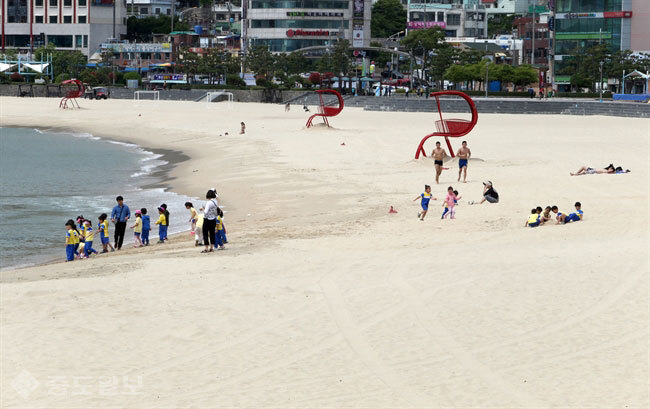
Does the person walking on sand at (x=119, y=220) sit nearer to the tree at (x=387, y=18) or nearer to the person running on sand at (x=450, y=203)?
the person running on sand at (x=450, y=203)

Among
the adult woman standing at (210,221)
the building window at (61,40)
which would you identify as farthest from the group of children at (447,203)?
the building window at (61,40)

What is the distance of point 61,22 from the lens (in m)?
148

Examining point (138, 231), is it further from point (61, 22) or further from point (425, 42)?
point (61, 22)

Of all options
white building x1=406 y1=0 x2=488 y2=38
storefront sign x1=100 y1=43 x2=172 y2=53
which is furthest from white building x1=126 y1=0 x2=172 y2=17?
white building x1=406 y1=0 x2=488 y2=38

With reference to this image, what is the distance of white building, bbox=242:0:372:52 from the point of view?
139375 mm

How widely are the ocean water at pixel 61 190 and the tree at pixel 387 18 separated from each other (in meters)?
114

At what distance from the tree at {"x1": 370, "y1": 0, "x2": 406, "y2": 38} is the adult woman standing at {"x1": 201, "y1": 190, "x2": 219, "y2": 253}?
5977 inches

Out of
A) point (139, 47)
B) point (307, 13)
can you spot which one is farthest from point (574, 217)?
point (139, 47)

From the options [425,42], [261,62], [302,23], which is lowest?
[261,62]

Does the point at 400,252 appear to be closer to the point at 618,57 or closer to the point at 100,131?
the point at 100,131

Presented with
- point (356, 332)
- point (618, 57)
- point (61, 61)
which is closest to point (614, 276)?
point (356, 332)

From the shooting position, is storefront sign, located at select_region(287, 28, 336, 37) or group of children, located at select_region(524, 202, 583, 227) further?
storefront sign, located at select_region(287, 28, 336, 37)

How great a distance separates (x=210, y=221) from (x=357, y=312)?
20.7 ft

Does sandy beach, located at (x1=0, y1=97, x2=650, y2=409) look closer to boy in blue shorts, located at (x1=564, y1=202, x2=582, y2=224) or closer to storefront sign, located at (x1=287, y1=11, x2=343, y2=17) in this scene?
boy in blue shorts, located at (x1=564, y1=202, x2=582, y2=224)
